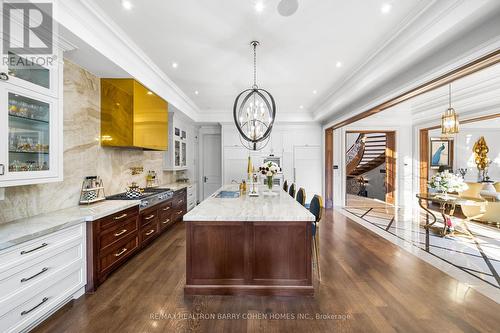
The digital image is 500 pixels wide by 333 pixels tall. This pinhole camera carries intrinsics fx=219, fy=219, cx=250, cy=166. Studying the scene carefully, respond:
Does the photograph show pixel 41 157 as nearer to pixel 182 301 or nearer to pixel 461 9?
pixel 182 301

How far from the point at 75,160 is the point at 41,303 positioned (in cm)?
161

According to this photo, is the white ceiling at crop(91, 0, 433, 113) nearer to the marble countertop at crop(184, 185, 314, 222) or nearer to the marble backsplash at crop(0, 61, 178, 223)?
the marble backsplash at crop(0, 61, 178, 223)

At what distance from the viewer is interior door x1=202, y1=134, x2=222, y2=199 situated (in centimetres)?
726

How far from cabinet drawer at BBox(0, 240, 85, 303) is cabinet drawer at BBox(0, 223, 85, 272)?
0.05 metres

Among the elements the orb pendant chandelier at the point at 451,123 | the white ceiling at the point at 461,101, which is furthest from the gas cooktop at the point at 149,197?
the orb pendant chandelier at the point at 451,123

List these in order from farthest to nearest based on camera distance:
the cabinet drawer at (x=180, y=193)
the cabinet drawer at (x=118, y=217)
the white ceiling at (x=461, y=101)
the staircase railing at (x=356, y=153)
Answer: the staircase railing at (x=356, y=153) < the cabinet drawer at (x=180, y=193) < the white ceiling at (x=461, y=101) < the cabinet drawer at (x=118, y=217)

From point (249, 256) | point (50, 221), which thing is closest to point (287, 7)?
point (249, 256)

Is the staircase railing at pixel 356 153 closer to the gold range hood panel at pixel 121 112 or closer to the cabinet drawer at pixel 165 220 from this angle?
the cabinet drawer at pixel 165 220

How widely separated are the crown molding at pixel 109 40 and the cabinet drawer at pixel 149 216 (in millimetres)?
1986

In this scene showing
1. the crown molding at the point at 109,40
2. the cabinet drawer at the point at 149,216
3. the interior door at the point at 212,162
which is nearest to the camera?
the crown molding at the point at 109,40

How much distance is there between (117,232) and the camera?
2.64m

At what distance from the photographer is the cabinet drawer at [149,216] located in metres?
3.28

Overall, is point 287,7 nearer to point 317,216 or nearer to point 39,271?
point 317,216

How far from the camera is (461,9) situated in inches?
71.7
